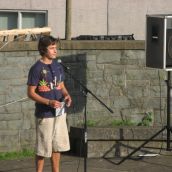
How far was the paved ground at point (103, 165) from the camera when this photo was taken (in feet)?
33.2

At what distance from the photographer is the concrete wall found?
16.7 m

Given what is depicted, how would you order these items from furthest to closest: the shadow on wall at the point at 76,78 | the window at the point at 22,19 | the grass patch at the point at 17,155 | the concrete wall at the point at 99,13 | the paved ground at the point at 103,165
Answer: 1. the window at the point at 22,19
2. the concrete wall at the point at 99,13
3. the shadow on wall at the point at 76,78
4. the grass patch at the point at 17,155
5. the paved ground at the point at 103,165

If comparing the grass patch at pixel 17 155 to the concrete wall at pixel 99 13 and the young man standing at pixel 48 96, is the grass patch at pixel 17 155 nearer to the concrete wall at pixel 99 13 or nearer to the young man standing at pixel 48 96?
the young man standing at pixel 48 96

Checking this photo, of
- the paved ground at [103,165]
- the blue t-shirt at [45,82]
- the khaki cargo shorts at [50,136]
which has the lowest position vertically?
the paved ground at [103,165]

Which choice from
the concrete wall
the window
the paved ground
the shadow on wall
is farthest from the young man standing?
the window

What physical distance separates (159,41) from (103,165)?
185 cm

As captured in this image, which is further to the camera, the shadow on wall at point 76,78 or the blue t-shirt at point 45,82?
the shadow on wall at point 76,78

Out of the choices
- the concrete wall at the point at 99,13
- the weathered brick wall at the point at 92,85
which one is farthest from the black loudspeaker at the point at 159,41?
the concrete wall at the point at 99,13

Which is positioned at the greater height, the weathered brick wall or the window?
the window

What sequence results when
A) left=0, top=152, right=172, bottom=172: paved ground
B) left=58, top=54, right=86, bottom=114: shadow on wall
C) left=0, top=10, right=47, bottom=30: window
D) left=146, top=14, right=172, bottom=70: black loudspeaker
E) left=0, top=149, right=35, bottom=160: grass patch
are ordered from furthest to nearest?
left=0, top=10, right=47, bottom=30: window → left=58, top=54, right=86, bottom=114: shadow on wall → left=0, top=149, right=35, bottom=160: grass patch → left=0, top=152, right=172, bottom=172: paved ground → left=146, top=14, right=172, bottom=70: black loudspeaker

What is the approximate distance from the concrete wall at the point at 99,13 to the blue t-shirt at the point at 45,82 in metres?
8.23

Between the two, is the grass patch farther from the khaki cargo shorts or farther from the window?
the window

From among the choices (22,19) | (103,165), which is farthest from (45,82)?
(22,19)

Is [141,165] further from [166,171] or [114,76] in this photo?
[114,76]
